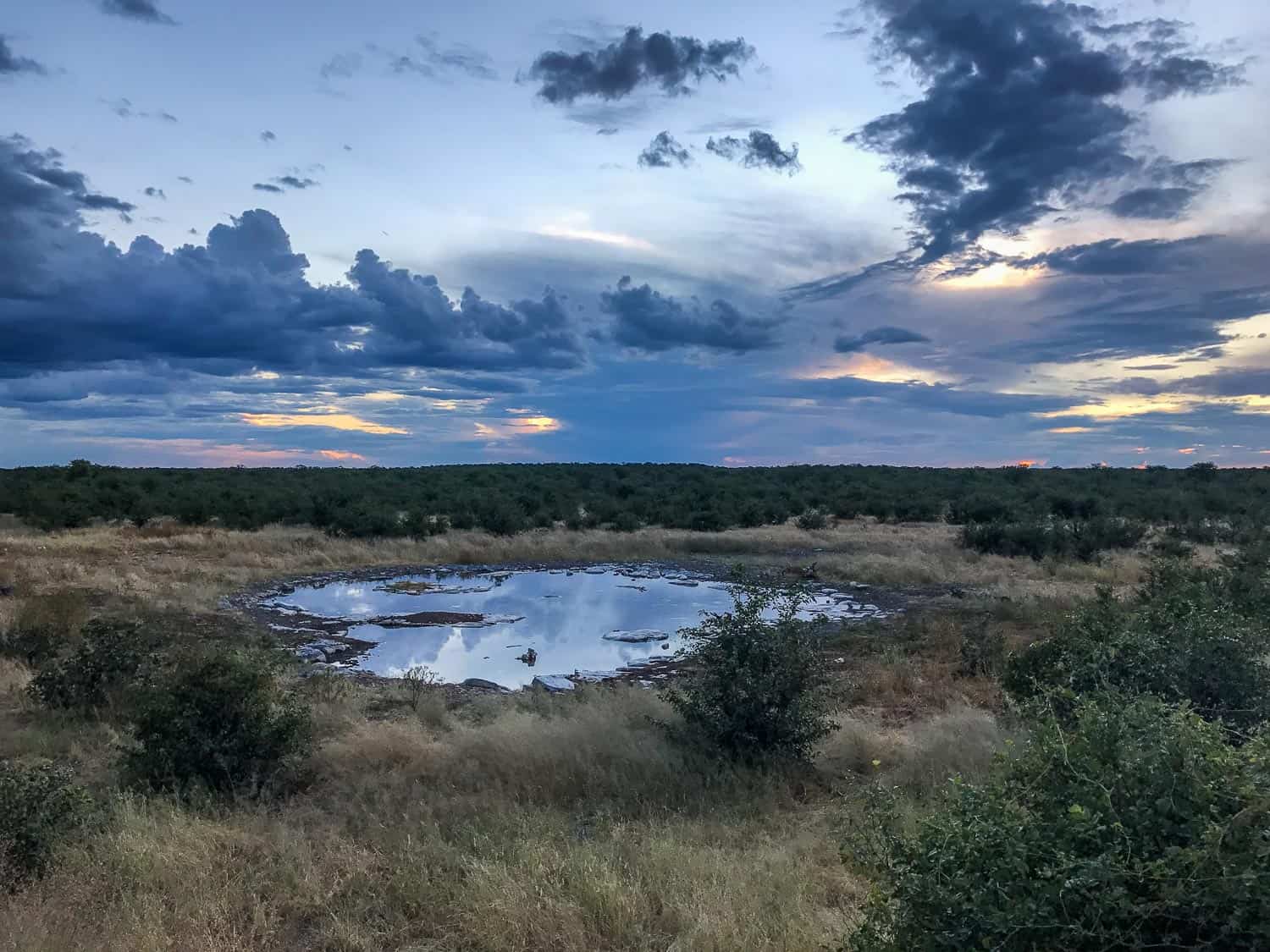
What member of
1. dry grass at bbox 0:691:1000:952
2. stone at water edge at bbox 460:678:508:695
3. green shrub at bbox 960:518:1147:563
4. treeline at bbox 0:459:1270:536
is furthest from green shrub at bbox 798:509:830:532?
dry grass at bbox 0:691:1000:952

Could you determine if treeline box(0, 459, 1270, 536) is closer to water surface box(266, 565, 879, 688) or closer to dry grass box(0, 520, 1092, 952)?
water surface box(266, 565, 879, 688)

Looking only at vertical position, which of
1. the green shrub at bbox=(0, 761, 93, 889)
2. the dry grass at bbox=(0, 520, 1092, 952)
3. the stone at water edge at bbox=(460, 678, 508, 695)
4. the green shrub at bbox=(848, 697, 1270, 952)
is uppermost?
the green shrub at bbox=(848, 697, 1270, 952)

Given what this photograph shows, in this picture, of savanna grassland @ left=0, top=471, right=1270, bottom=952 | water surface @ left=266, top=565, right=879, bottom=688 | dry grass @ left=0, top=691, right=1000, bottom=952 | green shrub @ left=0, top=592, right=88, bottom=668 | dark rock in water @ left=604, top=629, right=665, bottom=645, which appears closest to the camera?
savanna grassland @ left=0, top=471, right=1270, bottom=952

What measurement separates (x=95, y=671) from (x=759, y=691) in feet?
26.7

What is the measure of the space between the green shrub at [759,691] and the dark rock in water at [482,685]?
4.50 metres

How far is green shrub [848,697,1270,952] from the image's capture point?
3.07 metres

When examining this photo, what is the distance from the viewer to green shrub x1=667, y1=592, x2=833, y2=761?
8492 mm

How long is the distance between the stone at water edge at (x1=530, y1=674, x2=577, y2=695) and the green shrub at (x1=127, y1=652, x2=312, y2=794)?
467cm

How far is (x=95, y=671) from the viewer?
10500 millimetres

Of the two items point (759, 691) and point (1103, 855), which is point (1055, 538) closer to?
point (759, 691)

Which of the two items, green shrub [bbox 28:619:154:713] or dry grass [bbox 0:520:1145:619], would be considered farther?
dry grass [bbox 0:520:1145:619]

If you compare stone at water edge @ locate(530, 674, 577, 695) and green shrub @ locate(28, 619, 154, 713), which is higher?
green shrub @ locate(28, 619, 154, 713)

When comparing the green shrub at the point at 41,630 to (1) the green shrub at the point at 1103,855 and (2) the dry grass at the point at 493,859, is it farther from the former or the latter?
(1) the green shrub at the point at 1103,855

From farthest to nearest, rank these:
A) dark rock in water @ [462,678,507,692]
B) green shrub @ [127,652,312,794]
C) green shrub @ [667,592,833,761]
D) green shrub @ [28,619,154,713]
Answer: dark rock in water @ [462,678,507,692] → green shrub @ [28,619,154,713] → green shrub @ [667,592,833,761] → green shrub @ [127,652,312,794]
